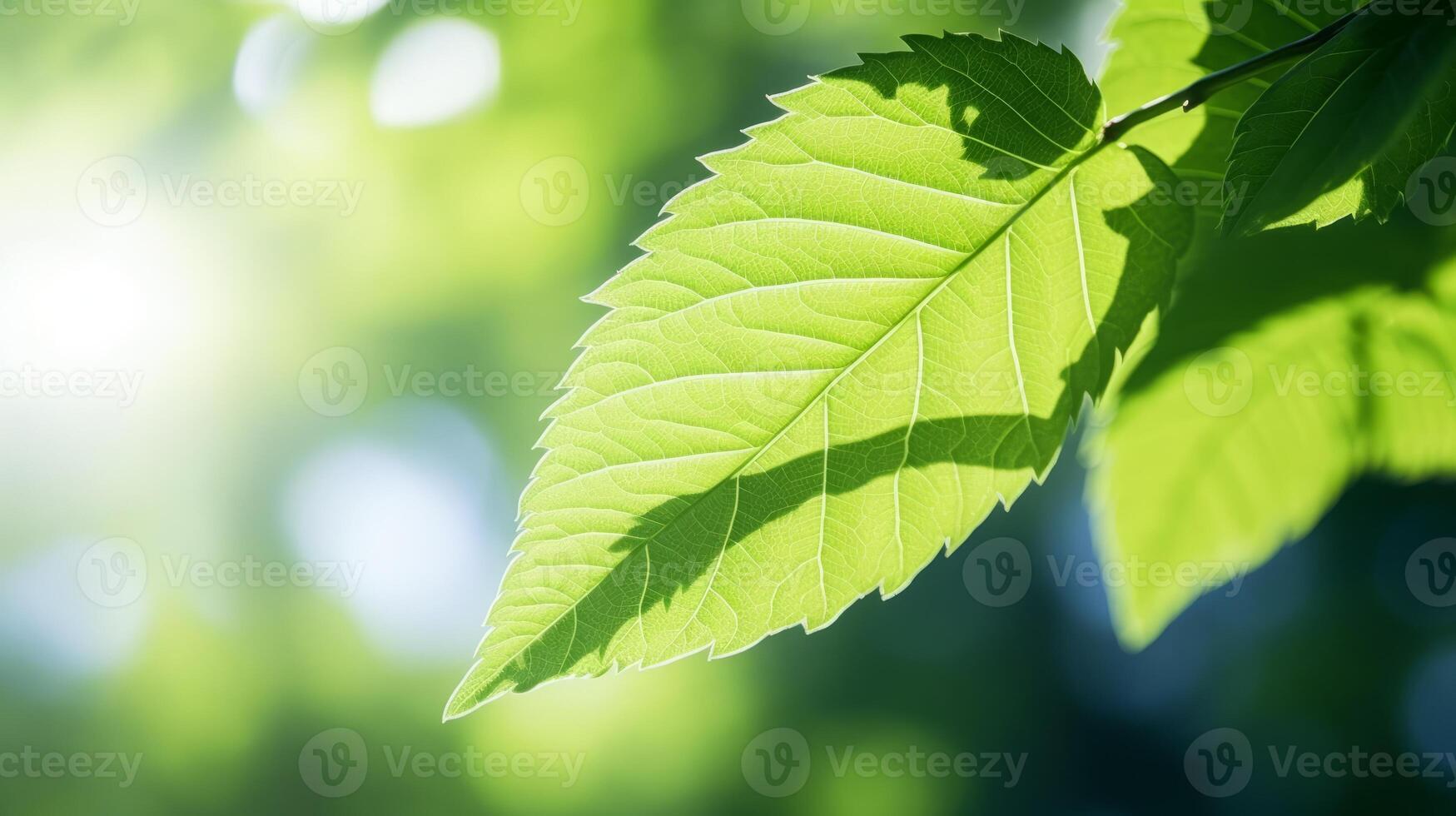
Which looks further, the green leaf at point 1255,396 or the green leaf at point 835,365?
the green leaf at point 1255,396

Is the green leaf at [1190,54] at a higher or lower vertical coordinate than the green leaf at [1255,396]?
higher

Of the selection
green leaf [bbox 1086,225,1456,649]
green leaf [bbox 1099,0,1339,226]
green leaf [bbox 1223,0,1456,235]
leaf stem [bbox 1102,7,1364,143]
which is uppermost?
green leaf [bbox 1099,0,1339,226]

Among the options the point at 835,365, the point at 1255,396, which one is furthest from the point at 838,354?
the point at 1255,396

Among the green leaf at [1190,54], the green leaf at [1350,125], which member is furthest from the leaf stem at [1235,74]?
the green leaf at [1190,54]

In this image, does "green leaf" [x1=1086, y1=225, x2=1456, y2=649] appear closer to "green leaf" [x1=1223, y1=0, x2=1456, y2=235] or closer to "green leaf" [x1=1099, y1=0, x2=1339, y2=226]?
"green leaf" [x1=1099, y1=0, x2=1339, y2=226]

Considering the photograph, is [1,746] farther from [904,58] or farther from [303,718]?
[904,58]

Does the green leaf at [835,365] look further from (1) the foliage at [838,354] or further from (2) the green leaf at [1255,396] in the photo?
(2) the green leaf at [1255,396]

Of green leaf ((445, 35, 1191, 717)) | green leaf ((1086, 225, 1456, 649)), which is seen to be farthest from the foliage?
green leaf ((1086, 225, 1456, 649))
